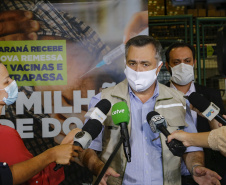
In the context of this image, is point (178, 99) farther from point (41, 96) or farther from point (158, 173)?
point (41, 96)

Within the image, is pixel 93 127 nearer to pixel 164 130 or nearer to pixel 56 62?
pixel 164 130

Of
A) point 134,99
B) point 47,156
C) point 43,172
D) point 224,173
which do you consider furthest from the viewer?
point 224,173

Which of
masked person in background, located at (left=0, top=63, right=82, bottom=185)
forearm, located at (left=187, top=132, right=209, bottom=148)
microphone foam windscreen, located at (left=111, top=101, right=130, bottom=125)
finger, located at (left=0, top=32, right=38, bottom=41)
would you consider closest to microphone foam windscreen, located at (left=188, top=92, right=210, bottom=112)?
forearm, located at (left=187, top=132, right=209, bottom=148)

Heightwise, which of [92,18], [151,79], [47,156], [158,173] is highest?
[92,18]

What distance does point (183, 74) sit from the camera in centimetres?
296

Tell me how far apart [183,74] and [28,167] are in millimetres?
1845

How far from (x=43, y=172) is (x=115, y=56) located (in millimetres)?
1828

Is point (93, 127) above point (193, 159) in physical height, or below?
above

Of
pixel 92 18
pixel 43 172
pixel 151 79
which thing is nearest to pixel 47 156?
pixel 43 172

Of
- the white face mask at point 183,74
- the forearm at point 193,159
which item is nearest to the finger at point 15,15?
the white face mask at point 183,74

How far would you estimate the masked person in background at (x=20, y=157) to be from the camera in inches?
59.2

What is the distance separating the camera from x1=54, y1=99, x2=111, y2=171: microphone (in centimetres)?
141

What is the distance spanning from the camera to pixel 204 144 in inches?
66.2

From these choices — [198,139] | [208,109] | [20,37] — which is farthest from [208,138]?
[20,37]
